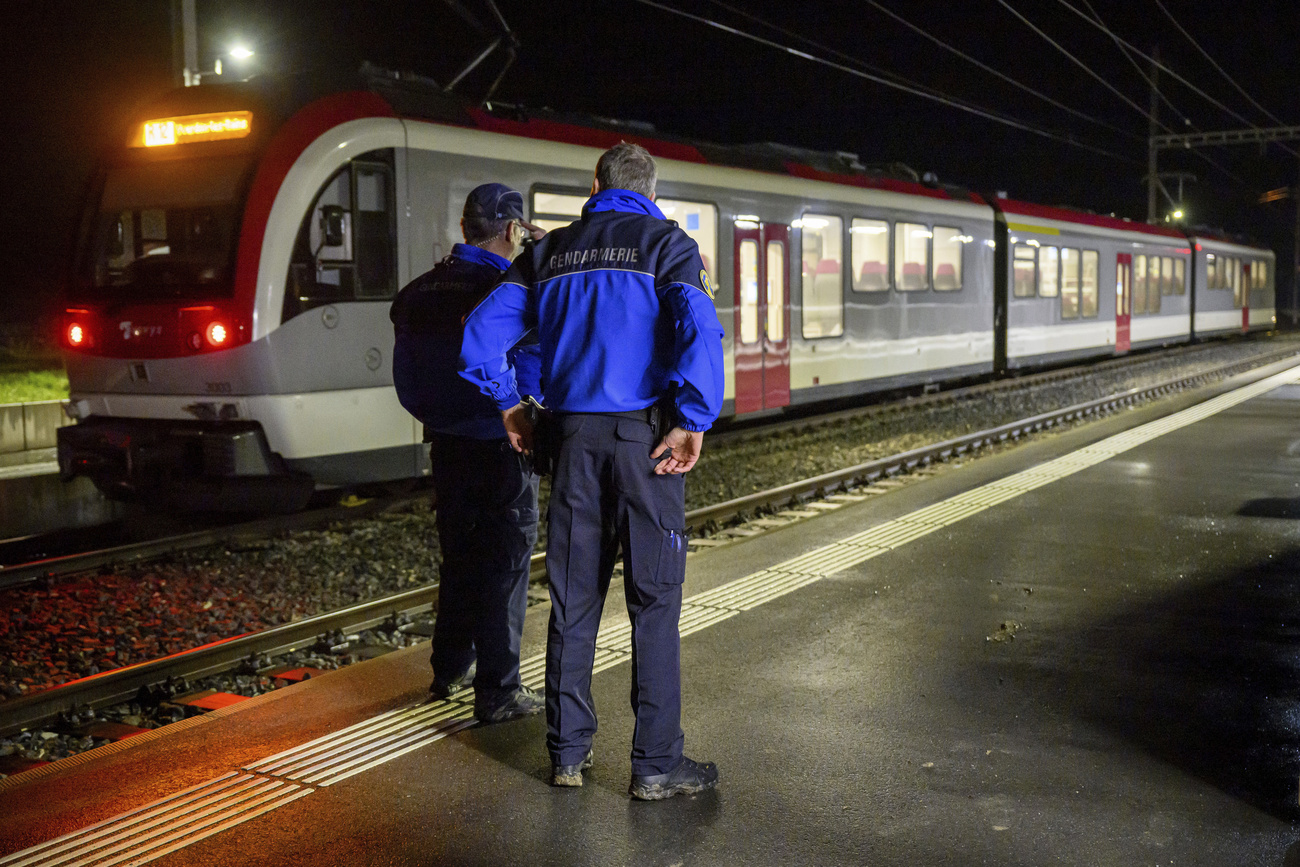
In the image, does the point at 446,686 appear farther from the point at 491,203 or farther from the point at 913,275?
the point at 913,275

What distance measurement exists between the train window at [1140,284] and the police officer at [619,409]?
76.8ft

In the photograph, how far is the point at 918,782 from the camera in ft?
12.3

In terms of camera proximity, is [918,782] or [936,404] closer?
[918,782]

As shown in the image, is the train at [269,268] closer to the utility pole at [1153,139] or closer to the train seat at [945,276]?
the train seat at [945,276]

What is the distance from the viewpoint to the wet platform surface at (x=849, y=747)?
3.38 meters

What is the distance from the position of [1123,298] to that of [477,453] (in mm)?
22335

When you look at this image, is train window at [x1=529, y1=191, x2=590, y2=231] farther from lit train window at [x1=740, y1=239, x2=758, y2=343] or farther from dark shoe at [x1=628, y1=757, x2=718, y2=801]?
dark shoe at [x1=628, y1=757, x2=718, y2=801]

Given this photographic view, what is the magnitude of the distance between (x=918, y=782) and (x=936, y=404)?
13.3m

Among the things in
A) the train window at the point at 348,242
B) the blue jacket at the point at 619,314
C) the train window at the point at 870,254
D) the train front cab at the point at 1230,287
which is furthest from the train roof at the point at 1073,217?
the blue jacket at the point at 619,314

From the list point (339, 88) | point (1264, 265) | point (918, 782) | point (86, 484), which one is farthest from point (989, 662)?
point (1264, 265)

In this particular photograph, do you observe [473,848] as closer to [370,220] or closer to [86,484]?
[370,220]

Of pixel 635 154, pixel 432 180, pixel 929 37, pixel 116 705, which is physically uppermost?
pixel 929 37

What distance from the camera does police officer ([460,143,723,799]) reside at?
11.7 feet

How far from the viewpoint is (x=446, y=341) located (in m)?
4.32
